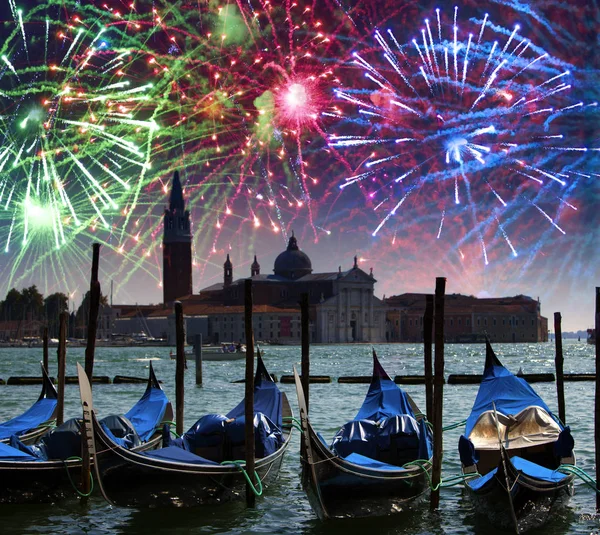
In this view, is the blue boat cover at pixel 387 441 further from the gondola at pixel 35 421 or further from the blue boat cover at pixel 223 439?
the gondola at pixel 35 421

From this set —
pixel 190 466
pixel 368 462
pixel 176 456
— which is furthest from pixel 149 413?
pixel 368 462

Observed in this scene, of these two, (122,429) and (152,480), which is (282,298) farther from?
(152,480)

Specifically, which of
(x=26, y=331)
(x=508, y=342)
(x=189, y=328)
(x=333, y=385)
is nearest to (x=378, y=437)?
(x=333, y=385)

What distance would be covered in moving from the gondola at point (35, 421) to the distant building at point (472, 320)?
112m

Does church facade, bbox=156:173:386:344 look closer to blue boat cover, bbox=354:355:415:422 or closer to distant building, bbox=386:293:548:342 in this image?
distant building, bbox=386:293:548:342

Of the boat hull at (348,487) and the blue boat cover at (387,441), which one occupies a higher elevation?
the blue boat cover at (387,441)

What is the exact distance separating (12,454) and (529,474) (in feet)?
19.8

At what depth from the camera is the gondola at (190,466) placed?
10.7m

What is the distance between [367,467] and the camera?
10680 mm

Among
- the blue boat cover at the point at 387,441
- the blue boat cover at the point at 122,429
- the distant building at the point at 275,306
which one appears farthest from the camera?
the distant building at the point at 275,306

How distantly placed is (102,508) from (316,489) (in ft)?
9.86

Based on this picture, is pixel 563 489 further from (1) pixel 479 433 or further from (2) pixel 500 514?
(1) pixel 479 433

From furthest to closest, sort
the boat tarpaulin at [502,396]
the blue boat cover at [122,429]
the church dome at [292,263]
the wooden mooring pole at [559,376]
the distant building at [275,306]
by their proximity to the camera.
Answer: the church dome at [292,263], the distant building at [275,306], the wooden mooring pole at [559,376], the boat tarpaulin at [502,396], the blue boat cover at [122,429]

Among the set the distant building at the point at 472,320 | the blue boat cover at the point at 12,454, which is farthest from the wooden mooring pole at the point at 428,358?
the distant building at the point at 472,320
